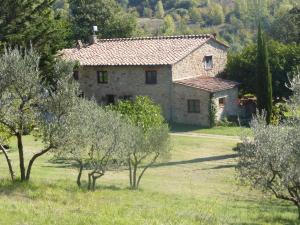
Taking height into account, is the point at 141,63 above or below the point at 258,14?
below

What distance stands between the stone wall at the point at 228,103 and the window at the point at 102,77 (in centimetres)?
912

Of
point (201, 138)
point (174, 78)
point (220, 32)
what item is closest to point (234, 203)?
point (201, 138)

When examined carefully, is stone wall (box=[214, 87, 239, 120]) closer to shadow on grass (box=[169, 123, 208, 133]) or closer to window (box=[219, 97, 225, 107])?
window (box=[219, 97, 225, 107])

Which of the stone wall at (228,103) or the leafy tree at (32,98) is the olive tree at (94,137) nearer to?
the leafy tree at (32,98)

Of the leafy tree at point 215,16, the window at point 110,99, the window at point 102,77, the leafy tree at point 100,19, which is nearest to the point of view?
the window at point 102,77

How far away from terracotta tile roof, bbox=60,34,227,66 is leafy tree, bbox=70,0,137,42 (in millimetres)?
10643

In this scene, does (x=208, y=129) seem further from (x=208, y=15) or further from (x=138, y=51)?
(x=208, y=15)

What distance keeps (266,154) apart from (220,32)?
12013 centimetres

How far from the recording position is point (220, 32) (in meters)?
132

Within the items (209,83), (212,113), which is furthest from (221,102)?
(212,113)

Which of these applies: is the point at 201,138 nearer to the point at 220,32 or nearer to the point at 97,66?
the point at 97,66

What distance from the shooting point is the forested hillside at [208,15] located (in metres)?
125

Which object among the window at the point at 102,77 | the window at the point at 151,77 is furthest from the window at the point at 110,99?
the window at the point at 151,77

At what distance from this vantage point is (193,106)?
38938 mm
